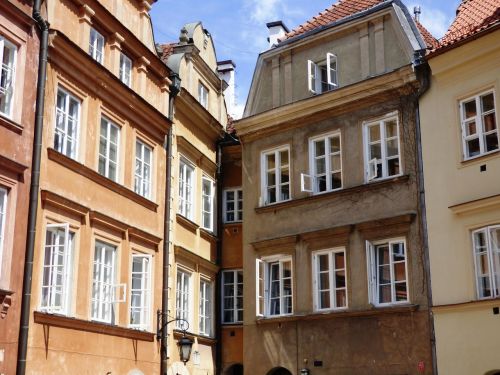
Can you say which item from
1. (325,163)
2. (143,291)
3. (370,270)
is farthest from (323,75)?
(143,291)

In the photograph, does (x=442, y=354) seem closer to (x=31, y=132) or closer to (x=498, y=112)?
(x=498, y=112)

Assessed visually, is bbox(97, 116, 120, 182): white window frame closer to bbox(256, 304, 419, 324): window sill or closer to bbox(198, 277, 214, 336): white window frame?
bbox(198, 277, 214, 336): white window frame

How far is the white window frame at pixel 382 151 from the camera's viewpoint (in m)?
18.0

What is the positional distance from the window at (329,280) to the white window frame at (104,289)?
188 inches

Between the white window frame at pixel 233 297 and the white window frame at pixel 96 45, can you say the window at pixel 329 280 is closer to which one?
the white window frame at pixel 233 297

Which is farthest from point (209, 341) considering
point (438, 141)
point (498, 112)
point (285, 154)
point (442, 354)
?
point (498, 112)

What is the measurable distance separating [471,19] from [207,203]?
8409 mm

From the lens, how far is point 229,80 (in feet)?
85.1

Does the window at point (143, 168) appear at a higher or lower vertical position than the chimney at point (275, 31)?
lower

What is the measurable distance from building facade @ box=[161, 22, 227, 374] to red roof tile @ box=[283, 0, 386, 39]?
2.81 meters

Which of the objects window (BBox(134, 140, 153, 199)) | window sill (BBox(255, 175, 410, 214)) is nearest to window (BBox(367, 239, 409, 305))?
window sill (BBox(255, 175, 410, 214))

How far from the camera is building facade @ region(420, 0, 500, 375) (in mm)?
15336

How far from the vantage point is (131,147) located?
17.8 m

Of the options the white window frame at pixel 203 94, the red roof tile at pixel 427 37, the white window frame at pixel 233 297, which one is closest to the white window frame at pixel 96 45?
the white window frame at pixel 203 94
